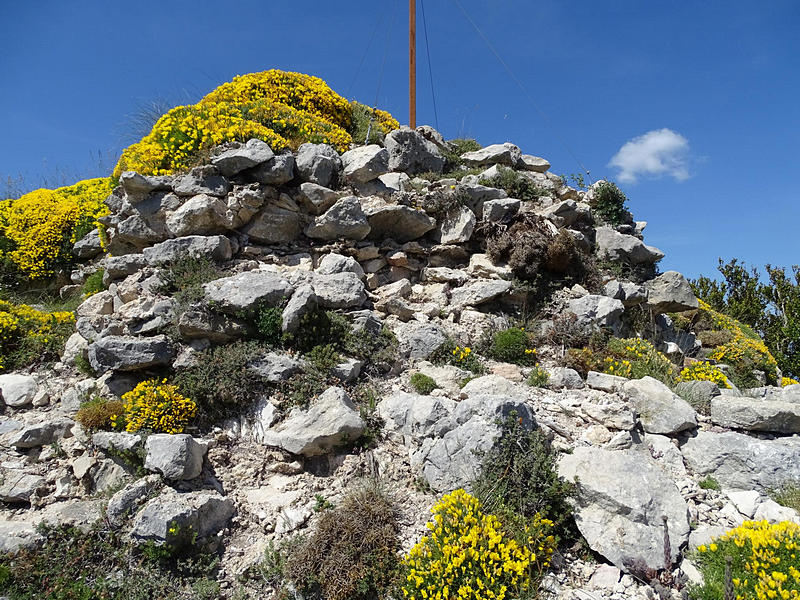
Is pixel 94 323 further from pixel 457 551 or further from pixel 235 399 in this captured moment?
pixel 457 551

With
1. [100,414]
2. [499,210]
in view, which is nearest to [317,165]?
[499,210]

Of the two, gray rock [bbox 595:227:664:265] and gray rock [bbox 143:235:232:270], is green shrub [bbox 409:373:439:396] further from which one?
gray rock [bbox 595:227:664:265]

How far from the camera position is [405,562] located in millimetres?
4941

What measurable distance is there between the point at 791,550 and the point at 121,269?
35.9 ft

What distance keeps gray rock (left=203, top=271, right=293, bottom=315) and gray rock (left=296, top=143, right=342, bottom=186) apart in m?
3.07

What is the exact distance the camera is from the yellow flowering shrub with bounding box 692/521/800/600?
393cm

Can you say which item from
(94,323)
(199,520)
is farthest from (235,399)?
(94,323)

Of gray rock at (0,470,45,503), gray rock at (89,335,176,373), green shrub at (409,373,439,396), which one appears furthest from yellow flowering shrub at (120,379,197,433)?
green shrub at (409,373,439,396)

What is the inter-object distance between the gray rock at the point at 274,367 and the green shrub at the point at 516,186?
7584 mm

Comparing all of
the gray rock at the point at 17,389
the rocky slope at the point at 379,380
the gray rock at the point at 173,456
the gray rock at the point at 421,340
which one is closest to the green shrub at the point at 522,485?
the rocky slope at the point at 379,380

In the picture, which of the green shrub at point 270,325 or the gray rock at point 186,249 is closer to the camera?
the green shrub at point 270,325

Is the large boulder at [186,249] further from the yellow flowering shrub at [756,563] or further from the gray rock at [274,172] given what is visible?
the yellow flowering shrub at [756,563]

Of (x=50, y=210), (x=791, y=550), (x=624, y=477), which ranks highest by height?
(x=50, y=210)

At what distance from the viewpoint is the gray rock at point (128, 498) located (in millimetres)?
5484
